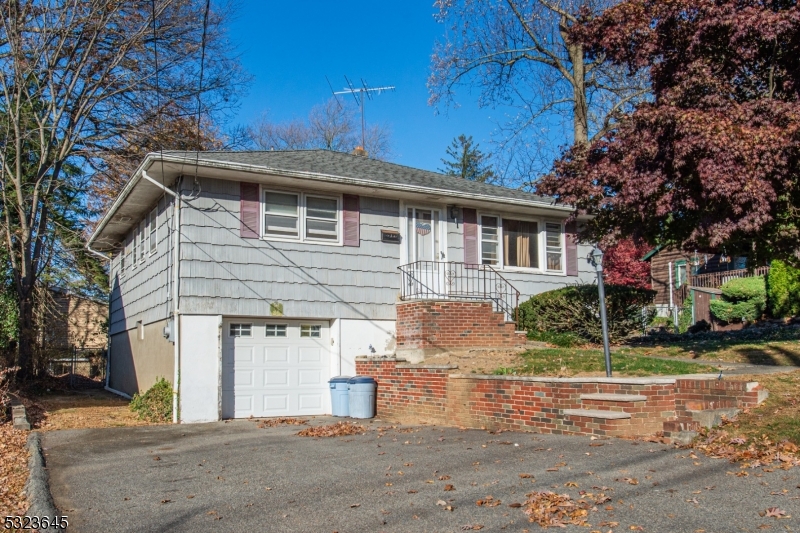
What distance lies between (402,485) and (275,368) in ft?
26.1

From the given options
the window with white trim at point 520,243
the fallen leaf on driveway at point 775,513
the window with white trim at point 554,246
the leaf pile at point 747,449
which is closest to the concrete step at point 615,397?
the leaf pile at point 747,449

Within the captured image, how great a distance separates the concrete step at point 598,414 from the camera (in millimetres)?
8469

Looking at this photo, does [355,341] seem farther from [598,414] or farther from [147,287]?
[598,414]

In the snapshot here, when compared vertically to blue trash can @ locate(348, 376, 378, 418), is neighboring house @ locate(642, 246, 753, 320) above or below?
above

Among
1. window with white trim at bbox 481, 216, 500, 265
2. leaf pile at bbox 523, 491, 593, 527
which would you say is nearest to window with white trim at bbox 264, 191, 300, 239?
window with white trim at bbox 481, 216, 500, 265

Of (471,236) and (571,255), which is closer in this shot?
(471,236)

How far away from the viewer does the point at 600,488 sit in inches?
242

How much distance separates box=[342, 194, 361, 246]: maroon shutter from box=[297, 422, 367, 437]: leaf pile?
15.7 feet

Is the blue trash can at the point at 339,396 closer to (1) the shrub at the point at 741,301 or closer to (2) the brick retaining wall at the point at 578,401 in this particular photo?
(2) the brick retaining wall at the point at 578,401

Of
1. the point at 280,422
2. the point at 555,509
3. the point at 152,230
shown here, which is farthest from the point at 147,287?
the point at 555,509

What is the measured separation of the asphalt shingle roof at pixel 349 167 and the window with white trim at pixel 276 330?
10.4ft

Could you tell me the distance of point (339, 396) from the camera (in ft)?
45.3

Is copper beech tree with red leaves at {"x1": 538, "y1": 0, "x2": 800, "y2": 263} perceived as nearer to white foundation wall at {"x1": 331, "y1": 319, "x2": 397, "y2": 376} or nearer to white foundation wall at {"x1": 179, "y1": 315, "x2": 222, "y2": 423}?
white foundation wall at {"x1": 331, "y1": 319, "x2": 397, "y2": 376}

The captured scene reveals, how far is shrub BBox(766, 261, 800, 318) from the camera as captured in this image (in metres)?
21.4
